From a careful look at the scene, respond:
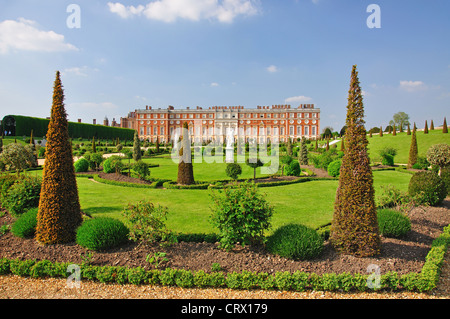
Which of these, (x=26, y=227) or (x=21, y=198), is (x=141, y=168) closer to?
(x=21, y=198)

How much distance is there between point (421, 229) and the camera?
5383 millimetres

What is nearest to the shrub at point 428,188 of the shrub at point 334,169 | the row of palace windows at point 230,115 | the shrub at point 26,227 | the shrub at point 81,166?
the shrub at point 334,169

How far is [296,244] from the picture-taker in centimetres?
374

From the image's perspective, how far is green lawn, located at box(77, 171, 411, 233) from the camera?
19.5 feet

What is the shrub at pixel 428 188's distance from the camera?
683 cm

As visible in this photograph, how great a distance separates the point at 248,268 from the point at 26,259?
10.3ft

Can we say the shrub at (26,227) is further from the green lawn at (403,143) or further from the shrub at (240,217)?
the green lawn at (403,143)

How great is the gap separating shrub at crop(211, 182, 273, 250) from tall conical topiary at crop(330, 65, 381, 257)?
1073mm

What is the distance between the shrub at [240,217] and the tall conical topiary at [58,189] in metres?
2.33

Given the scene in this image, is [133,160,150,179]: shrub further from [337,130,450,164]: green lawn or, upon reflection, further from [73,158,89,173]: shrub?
[337,130,450,164]: green lawn


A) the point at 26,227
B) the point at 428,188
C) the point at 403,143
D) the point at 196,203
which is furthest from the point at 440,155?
the point at 403,143

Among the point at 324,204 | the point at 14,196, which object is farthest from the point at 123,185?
the point at 324,204
